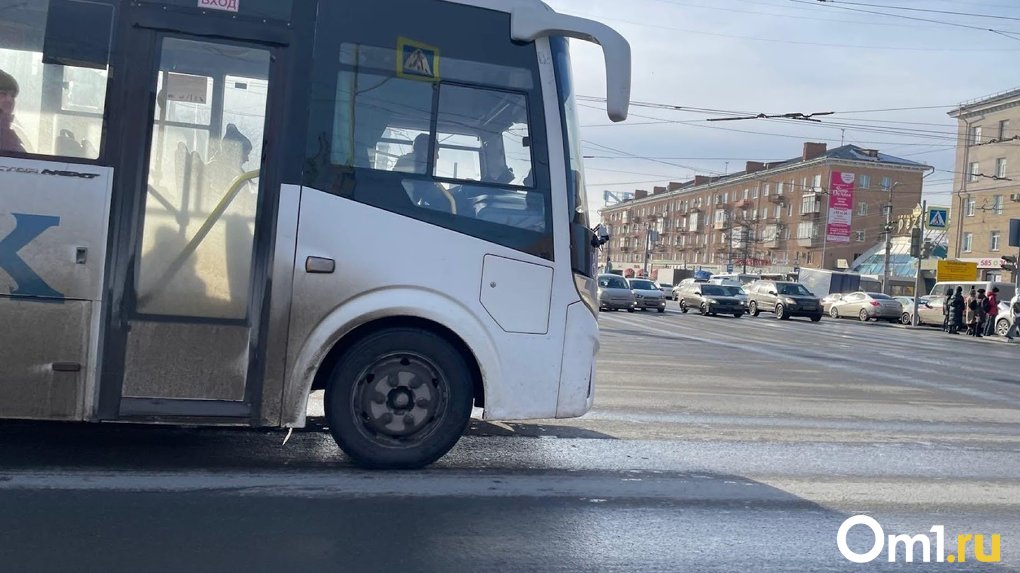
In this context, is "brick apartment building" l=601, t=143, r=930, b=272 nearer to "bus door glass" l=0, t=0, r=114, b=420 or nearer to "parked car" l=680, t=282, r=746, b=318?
"parked car" l=680, t=282, r=746, b=318

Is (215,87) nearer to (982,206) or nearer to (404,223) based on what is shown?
(404,223)

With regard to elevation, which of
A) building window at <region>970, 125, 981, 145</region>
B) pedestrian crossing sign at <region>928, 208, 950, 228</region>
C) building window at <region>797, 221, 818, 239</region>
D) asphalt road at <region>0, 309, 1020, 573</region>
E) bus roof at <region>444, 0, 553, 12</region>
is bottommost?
asphalt road at <region>0, 309, 1020, 573</region>

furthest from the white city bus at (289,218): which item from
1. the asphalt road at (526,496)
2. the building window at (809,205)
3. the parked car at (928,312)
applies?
the building window at (809,205)

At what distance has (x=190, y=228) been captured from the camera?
204 inches

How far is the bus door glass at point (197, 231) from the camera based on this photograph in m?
5.11

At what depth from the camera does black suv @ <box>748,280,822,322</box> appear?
37.5 metres

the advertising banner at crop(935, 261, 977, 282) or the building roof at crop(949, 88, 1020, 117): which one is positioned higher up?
the building roof at crop(949, 88, 1020, 117)

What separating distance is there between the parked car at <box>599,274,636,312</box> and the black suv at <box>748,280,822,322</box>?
20.4 ft

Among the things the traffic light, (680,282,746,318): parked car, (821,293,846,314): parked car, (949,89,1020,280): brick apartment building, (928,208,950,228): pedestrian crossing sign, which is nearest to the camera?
(680,282,746,318): parked car

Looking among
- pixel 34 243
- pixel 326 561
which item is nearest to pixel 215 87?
pixel 34 243

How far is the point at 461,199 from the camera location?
17.8 ft

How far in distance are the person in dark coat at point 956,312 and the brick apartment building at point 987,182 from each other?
27.5m

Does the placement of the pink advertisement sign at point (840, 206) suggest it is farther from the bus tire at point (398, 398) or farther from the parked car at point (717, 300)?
the bus tire at point (398, 398)

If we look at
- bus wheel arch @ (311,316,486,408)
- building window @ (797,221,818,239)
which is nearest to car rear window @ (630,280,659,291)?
bus wheel arch @ (311,316,486,408)
